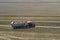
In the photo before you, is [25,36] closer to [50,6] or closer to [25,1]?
[50,6]

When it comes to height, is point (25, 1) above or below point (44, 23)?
above

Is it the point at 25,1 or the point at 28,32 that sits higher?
the point at 25,1

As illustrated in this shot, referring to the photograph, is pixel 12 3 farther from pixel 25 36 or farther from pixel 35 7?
pixel 25 36

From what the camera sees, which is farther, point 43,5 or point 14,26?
point 43,5

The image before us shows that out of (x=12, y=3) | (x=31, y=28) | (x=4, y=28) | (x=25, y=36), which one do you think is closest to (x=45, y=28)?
(x=31, y=28)

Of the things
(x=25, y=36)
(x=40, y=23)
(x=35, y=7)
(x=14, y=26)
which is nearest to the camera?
(x=25, y=36)

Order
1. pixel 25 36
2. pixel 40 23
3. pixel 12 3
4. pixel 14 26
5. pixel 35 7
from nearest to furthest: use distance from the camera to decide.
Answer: pixel 25 36 → pixel 14 26 → pixel 40 23 → pixel 35 7 → pixel 12 3

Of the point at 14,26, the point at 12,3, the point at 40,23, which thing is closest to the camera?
the point at 14,26

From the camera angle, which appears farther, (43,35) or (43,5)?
(43,5)

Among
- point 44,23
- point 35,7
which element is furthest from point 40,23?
point 35,7
